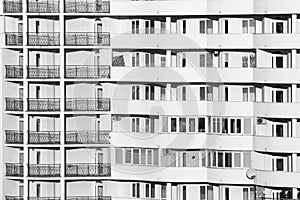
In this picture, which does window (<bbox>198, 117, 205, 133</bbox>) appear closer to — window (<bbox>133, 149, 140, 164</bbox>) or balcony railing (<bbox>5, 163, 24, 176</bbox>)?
window (<bbox>133, 149, 140, 164</bbox>)

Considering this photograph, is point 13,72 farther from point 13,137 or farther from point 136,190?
point 136,190

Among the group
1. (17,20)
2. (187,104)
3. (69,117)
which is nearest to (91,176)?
(69,117)

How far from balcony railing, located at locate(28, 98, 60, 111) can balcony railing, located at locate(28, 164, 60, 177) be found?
3.77 feet

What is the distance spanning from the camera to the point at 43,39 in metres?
17.8

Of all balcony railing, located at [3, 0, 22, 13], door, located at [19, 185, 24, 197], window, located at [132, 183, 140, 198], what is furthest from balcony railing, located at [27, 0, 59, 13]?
window, located at [132, 183, 140, 198]

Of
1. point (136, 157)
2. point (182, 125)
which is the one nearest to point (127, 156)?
point (136, 157)

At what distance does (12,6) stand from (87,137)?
302cm

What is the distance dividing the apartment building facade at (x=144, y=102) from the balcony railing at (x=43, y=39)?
0.07 feet

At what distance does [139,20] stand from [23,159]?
3667mm

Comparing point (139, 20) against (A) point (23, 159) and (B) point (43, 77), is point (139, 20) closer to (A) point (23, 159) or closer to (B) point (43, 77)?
(B) point (43, 77)

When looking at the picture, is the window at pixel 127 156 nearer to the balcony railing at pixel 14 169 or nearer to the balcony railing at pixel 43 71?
the balcony railing at pixel 43 71

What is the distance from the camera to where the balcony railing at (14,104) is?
59.0 feet

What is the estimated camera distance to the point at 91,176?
17.8 meters

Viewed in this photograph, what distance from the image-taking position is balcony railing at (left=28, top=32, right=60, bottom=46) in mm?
17812
